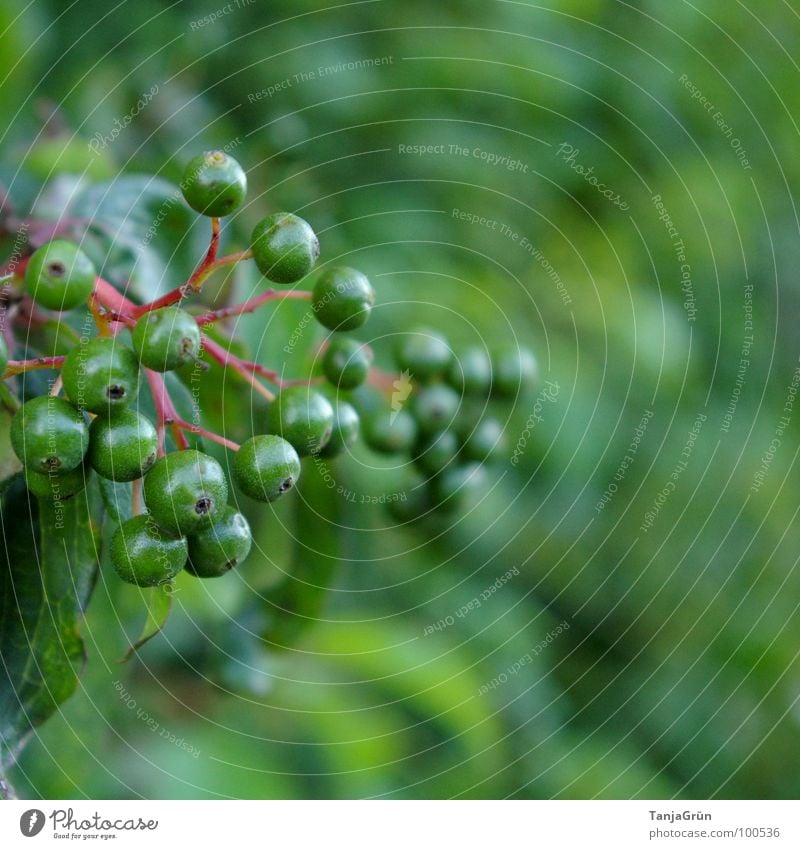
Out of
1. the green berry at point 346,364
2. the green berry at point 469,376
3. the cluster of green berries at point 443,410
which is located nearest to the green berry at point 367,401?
the cluster of green berries at point 443,410

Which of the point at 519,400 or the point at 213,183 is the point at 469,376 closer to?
the point at 519,400

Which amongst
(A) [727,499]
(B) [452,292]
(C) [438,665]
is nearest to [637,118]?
Result: (B) [452,292]

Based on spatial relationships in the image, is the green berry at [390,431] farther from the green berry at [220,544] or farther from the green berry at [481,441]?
the green berry at [220,544]

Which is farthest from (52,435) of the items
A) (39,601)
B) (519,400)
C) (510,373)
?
(519,400)

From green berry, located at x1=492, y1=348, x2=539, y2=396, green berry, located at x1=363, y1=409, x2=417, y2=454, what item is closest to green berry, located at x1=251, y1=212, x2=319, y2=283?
green berry, located at x1=363, y1=409, x2=417, y2=454
